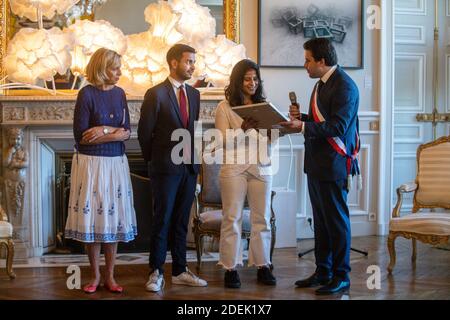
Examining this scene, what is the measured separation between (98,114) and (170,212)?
2.31 feet

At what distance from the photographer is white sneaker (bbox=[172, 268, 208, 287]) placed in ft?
13.2

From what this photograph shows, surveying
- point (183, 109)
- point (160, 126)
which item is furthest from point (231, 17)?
Result: point (160, 126)

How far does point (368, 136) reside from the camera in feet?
19.7

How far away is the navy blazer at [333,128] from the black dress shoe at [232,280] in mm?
764

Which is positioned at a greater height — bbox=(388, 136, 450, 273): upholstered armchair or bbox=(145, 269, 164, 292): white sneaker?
bbox=(388, 136, 450, 273): upholstered armchair

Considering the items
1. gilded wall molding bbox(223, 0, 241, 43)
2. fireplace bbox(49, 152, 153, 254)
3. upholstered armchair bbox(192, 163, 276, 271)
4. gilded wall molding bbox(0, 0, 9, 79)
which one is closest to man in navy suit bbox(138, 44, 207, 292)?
upholstered armchair bbox(192, 163, 276, 271)

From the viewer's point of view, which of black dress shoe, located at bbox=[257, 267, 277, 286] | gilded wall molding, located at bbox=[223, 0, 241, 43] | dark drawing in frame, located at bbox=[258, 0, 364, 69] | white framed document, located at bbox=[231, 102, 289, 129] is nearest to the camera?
white framed document, located at bbox=[231, 102, 289, 129]

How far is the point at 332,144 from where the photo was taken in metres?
3.78

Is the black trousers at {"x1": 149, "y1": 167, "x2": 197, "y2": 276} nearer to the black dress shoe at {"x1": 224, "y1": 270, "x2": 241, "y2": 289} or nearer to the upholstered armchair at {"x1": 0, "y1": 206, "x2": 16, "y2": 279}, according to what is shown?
the black dress shoe at {"x1": 224, "y1": 270, "x2": 241, "y2": 289}

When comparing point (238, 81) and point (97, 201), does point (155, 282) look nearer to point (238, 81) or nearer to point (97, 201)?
point (97, 201)

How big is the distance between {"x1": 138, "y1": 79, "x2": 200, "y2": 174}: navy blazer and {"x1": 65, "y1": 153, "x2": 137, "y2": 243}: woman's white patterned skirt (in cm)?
22

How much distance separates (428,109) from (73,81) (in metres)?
3.56
